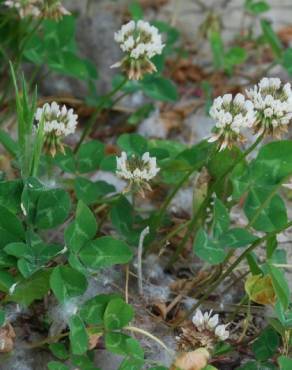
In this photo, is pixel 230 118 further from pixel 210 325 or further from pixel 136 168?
pixel 210 325

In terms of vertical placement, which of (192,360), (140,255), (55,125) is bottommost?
(192,360)

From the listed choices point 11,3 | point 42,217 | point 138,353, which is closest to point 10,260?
point 42,217

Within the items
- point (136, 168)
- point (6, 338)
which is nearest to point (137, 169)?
point (136, 168)

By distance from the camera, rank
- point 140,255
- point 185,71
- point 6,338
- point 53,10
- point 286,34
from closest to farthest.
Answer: point 6,338 → point 140,255 → point 53,10 → point 185,71 → point 286,34

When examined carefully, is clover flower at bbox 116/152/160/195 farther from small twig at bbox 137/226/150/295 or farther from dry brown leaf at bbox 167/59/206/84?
dry brown leaf at bbox 167/59/206/84

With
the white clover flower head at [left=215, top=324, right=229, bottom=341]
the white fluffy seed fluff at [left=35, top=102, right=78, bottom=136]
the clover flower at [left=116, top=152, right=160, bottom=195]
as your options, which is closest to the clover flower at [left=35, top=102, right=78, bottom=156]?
the white fluffy seed fluff at [left=35, top=102, right=78, bottom=136]

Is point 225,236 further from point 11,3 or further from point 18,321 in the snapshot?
point 11,3

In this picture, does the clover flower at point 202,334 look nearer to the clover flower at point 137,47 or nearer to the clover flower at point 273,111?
the clover flower at point 273,111
